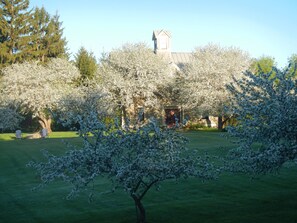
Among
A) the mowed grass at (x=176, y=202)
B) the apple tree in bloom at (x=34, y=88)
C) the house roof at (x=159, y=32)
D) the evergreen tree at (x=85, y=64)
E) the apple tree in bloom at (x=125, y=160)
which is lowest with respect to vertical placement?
the mowed grass at (x=176, y=202)

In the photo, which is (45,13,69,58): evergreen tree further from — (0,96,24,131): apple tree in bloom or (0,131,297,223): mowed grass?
(0,131,297,223): mowed grass

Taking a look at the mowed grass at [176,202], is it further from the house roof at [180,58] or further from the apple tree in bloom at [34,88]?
the house roof at [180,58]

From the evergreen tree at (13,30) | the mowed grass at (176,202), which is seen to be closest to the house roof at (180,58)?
the evergreen tree at (13,30)

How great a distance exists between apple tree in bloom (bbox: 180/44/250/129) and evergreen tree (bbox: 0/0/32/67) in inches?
908

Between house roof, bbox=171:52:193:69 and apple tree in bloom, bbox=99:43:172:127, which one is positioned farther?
house roof, bbox=171:52:193:69

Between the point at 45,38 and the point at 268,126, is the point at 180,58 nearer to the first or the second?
the point at 45,38

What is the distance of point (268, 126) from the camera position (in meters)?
8.88

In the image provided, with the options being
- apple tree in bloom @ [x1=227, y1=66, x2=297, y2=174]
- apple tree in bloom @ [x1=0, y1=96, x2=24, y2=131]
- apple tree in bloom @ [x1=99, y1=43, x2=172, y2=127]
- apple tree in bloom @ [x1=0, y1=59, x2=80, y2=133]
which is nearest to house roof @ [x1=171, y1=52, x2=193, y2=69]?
apple tree in bloom @ [x1=99, y1=43, x2=172, y2=127]

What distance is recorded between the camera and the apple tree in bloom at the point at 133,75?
4041 centimetres

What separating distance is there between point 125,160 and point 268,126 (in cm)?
334

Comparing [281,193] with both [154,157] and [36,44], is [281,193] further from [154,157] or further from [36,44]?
[36,44]

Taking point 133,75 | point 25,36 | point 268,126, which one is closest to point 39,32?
point 25,36

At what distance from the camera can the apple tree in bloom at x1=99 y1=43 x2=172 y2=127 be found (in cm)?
4041

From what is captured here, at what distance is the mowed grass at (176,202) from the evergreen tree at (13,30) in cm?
3644
